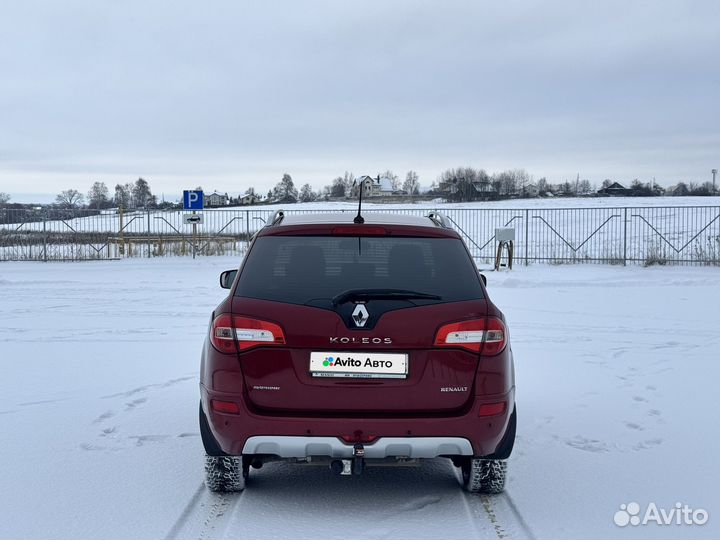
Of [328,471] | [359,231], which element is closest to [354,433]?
[359,231]

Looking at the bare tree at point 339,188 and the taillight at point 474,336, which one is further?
the bare tree at point 339,188

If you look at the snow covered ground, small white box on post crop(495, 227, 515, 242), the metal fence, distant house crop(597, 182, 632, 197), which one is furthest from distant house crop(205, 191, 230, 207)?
the snow covered ground

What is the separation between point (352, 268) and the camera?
4.30 m

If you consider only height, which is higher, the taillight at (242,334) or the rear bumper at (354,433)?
the taillight at (242,334)

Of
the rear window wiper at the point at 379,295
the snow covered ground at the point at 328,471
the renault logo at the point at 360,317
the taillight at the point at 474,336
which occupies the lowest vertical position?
the snow covered ground at the point at 328,471

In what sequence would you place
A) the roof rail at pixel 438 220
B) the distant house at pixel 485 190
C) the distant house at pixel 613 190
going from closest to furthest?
the roof rail at pixel 438 220
the distant house at pixel 485 190
the distant house at pixel 613 190

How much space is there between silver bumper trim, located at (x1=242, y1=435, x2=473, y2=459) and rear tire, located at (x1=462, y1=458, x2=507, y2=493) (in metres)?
0.54

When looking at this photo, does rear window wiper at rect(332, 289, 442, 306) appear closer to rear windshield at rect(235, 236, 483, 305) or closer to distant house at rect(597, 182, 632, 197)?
rear windshield at rect(235, 236, 483, 305)

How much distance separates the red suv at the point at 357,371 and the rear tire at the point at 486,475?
0.15 metres

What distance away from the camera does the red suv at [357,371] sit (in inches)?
154

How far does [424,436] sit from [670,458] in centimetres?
219

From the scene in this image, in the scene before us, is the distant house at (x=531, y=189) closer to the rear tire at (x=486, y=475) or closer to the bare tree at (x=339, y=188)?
the bare tree at (x=339, y=188)

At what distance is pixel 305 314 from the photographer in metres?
4.02

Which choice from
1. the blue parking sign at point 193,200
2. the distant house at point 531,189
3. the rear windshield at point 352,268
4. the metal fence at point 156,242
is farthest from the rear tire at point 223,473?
the distant house at point 531,189
